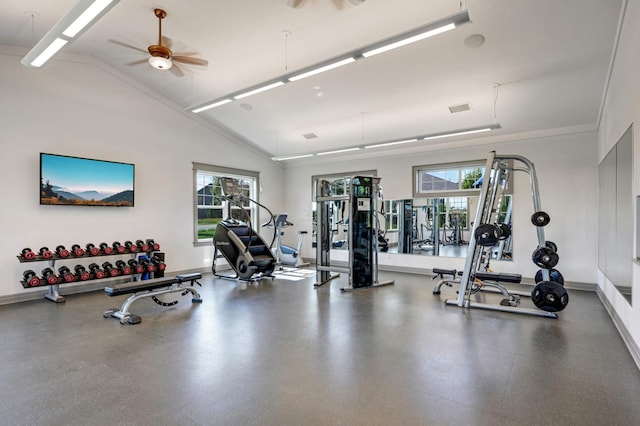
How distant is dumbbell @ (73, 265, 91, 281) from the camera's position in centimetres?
521

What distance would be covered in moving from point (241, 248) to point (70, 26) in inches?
162

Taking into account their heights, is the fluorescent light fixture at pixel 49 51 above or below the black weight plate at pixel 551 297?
above

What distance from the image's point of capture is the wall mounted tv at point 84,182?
526cm

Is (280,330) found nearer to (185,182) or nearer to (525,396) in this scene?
(525,396)

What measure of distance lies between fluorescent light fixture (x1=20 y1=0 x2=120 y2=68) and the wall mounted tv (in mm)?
2053

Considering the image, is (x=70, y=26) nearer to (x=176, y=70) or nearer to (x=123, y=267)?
(x=176, y=70)

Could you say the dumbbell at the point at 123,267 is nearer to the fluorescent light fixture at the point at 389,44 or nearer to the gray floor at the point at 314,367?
the gray floor at the point at 314,367

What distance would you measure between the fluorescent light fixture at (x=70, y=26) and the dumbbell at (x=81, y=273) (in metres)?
2.97

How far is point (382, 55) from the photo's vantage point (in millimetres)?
4520

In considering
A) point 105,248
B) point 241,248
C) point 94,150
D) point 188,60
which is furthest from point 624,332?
point 94,150

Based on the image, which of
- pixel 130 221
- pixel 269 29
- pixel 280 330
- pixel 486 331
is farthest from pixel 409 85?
pixel 130 221

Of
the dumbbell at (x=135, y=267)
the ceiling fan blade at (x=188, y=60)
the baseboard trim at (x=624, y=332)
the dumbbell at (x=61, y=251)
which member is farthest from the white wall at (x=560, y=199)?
the dumbbell at (x=61, y=251)

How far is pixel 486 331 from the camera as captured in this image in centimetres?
369

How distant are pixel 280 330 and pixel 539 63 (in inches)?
181
